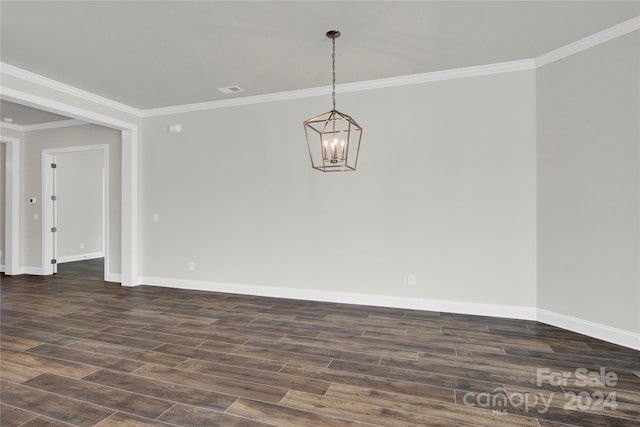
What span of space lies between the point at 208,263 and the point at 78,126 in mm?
3628

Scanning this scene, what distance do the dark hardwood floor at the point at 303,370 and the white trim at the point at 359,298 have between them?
145 millimetres

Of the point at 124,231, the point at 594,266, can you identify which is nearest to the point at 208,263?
the point at 124,231

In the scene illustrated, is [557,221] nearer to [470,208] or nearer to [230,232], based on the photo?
[470,208]

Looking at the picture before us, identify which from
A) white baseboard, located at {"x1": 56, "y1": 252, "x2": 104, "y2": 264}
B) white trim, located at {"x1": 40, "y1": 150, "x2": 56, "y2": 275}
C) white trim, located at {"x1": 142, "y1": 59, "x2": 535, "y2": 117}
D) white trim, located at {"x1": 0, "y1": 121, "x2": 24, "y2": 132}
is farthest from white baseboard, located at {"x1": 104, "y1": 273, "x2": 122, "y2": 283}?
white trim, located at {"x1": 0, "y1": 121, "x2": 24, "y2": 132}

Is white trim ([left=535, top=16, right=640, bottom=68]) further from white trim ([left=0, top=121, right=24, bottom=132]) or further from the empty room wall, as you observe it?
white trim ([left=0, top=121, right=24, bottom=132])

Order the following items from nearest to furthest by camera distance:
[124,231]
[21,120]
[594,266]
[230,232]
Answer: [594,266] < [230,232] < [124,231] < [21,120]

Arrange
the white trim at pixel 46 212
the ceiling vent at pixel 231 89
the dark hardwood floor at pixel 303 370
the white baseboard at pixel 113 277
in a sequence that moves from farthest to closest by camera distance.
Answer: the white trim at pixel 46 212, the white baseboard at pixel 113 277, the ceiling vent at pixel 231 89, the dark hardwood floor at pixel 303 370

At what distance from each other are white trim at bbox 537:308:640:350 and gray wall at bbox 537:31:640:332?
0.05 meters

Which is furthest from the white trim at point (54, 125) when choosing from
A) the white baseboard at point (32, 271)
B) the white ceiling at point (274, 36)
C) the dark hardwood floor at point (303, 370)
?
the dark hardwood floor at point (303, 370)

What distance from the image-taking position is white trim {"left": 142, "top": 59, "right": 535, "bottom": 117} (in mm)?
3844

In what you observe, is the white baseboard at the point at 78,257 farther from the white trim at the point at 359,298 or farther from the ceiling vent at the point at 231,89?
the ceiling vent at the point at 231,89

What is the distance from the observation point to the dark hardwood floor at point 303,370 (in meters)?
2.06

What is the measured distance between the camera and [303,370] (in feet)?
8.57

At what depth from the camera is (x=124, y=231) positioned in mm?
5586
